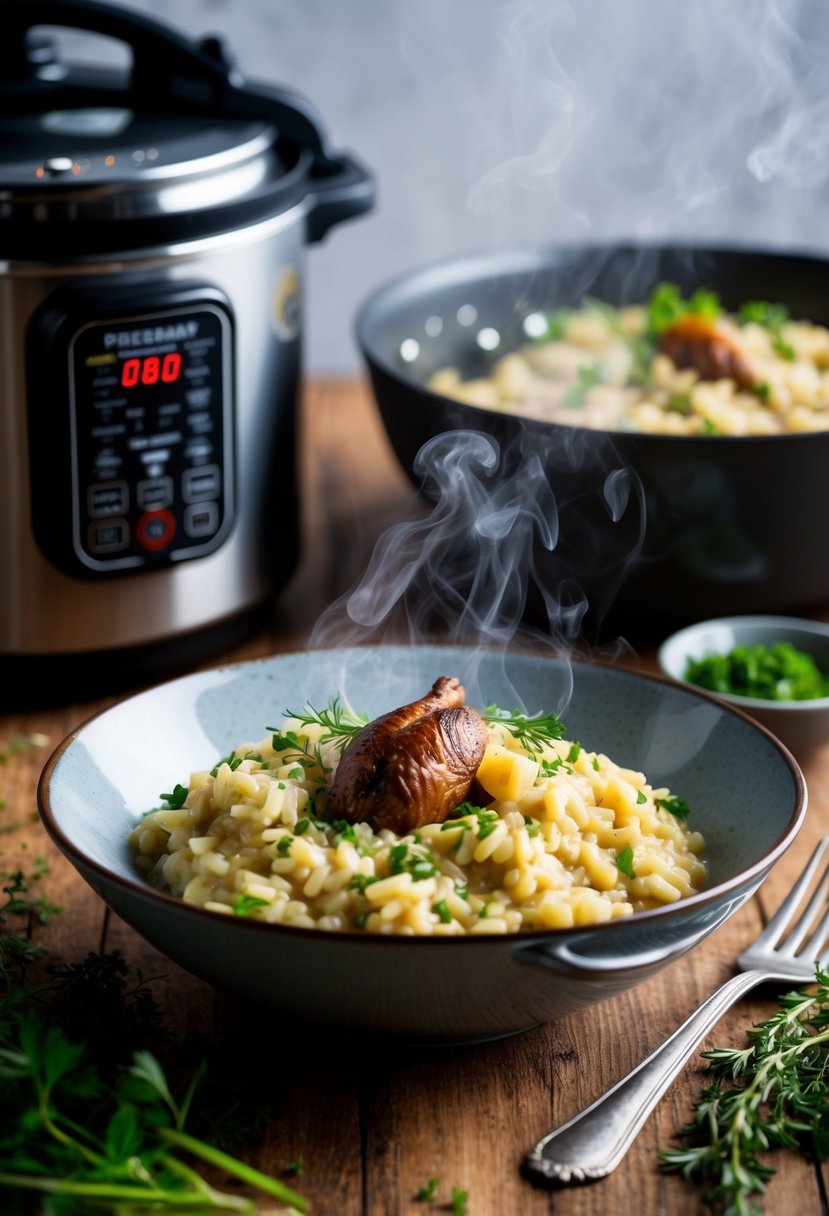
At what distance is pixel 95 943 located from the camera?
5.44 feet

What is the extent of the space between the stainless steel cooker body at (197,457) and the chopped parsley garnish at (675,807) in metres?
0.88

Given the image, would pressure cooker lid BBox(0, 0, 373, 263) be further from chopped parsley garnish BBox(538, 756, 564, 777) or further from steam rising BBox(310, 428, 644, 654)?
chopped parsley garnish BBox(538, 756, 564, 777)

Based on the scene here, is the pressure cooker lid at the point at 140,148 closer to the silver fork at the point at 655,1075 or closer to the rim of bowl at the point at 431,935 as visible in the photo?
the rim of bowl at the point at 431,935

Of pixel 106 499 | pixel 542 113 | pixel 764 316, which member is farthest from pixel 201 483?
pixel 542 113

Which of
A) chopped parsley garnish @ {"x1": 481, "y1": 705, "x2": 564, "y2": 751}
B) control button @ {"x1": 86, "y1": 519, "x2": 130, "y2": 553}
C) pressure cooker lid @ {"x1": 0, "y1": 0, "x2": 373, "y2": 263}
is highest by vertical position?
pressure cooker lid @ {"x1": 0, "y1": 0, "x2": 373, "y2": 263}

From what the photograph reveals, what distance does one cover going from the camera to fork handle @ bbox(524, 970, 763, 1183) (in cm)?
128

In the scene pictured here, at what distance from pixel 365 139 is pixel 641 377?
1303 millimetres

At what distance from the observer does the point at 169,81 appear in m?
2.30

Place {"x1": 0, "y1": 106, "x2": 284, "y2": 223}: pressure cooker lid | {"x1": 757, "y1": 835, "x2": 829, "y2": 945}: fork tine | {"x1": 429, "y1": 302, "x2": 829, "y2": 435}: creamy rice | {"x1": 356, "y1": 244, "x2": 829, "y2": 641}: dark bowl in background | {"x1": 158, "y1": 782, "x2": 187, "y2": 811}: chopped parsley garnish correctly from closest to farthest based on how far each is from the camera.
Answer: {"x1": 158, "y1": 782, "x2": 187, "y2": 811}: chopped parsley garnish
{"x1": 757, "y1": 835, "x2": 829, "y2": 945}: fork tine
{"x1": 0, "y1": 106, "x2": 284, "y2": 223}: pressure cooker lid
{"x1": 356, "y1": 244, "x2": 829, "y2": 641}: dark bowl in background
{"x1": 429, "y1": 302, "x2": 829, "y2": 435}: creamy rice

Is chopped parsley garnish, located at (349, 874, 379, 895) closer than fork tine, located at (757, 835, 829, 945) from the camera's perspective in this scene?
Yes

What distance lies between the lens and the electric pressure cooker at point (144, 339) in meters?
1.98

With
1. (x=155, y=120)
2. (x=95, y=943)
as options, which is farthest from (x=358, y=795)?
(x=155, y=120)

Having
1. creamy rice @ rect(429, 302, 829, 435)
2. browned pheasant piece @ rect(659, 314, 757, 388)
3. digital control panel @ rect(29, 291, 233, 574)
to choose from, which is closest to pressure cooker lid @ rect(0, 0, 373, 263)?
digital control panel @ rect(29, 291, 233, 574)

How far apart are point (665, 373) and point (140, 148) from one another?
98cm
